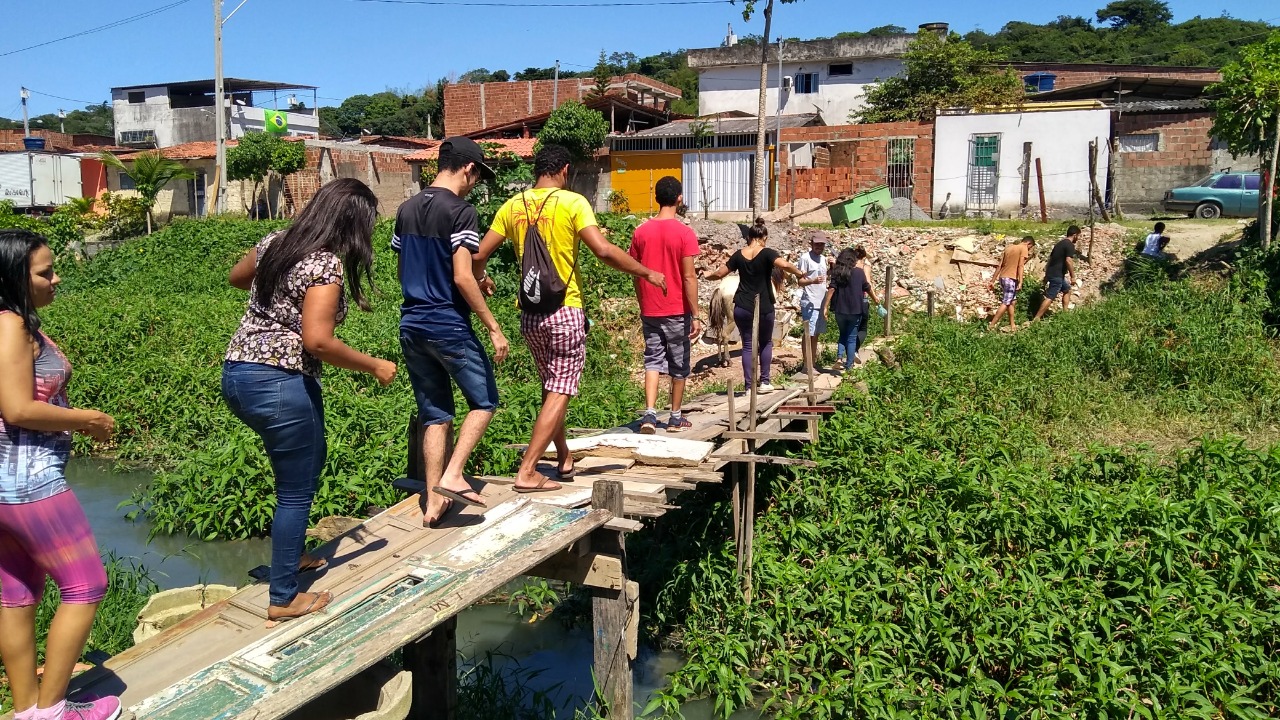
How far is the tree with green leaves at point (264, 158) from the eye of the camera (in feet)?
78.3

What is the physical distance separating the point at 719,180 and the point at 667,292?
663 inches

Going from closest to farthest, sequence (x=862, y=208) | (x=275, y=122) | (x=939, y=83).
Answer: (x=862, y=208) → (x=939, y=83) → (x=275, y=122)

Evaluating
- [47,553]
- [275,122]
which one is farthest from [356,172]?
[47,553]

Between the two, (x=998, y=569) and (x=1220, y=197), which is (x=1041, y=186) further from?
(x=998, y=569)

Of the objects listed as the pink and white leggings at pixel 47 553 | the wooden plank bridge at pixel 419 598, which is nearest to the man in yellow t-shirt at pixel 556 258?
the wooden plank bridge at pixel 419 598

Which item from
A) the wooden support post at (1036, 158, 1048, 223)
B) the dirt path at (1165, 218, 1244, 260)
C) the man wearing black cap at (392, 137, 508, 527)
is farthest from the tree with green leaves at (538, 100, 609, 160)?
the man wearing black cap at (392, 137, 508, 527)

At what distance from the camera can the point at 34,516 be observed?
2.78m

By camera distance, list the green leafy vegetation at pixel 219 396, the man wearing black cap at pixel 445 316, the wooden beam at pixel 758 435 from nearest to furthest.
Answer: the man wearing black cap at pixel 445 316, the wooden beam at pixel 758 435, the green leafy vegetation at pixel 219 396

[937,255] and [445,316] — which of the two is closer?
[445,316]

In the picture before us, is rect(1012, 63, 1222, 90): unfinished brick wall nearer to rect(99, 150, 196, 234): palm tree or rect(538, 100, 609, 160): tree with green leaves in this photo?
rect(538, 100, 609, 160): tree with green leaves

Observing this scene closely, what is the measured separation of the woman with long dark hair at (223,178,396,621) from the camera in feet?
10.9

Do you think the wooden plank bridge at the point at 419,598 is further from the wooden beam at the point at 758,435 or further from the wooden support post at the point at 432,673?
the wooden beam at the point at 758,435

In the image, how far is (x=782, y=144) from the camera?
827 inches

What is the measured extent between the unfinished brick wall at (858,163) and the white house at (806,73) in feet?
32.3
